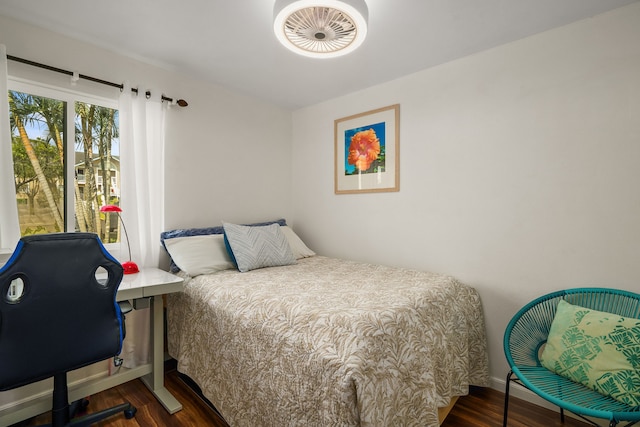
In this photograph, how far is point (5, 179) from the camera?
5.84 feet

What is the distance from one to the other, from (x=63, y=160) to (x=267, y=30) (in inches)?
65.2

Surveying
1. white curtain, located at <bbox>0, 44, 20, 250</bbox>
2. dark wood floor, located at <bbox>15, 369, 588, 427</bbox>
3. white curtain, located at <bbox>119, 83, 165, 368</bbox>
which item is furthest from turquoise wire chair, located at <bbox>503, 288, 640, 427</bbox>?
white curtain, located at <bbox>0, 44, 20, 250</bbox>

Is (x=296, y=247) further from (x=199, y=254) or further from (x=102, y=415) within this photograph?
(x=102, y=415)

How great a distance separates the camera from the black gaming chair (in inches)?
51.9

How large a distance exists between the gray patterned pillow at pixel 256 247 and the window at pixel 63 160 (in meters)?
0.87

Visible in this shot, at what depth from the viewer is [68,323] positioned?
1.45 m

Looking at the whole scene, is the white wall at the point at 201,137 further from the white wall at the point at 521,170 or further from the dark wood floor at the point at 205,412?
the white wall at the point at 521,170

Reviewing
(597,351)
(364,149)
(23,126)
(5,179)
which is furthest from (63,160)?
(597,351)

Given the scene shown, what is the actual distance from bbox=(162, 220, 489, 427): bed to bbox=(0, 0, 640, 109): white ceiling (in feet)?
4.68

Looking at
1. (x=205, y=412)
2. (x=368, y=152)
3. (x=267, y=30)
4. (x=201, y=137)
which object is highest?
(x=267, y=30)

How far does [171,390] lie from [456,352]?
1.92m

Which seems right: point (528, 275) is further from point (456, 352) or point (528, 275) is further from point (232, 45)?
point (232, 45)

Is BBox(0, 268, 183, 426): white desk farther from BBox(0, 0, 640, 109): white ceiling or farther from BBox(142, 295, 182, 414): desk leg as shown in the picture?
BBox(0, 0, 640, 109): white ceiling

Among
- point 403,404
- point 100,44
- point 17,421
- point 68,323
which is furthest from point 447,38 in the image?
point 17,421
